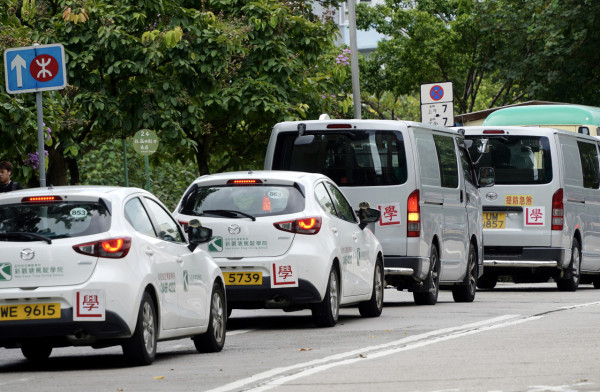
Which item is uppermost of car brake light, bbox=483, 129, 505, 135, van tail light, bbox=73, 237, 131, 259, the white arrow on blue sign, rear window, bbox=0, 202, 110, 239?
the white arrow on blue sign

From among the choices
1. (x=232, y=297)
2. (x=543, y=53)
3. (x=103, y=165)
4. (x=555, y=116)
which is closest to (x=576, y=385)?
(x=232, y=297)

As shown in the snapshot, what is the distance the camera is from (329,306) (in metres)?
15.1

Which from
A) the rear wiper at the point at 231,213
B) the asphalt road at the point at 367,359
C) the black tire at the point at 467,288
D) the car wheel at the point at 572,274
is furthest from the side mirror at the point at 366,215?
the car wheel at the point at 572,274

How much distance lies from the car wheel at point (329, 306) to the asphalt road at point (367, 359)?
0.14m

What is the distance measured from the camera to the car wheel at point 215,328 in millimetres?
12812

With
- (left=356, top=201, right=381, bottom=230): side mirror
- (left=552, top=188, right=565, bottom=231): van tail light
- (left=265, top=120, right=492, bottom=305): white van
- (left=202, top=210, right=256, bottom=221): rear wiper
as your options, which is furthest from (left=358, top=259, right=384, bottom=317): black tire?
(left=552, top=188, right=565, bottom=231): van tail light

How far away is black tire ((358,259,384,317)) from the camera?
16.9 metres

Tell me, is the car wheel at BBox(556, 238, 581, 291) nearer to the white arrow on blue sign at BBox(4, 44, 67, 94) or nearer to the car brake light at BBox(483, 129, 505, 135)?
the car brake light at BBox(483, 129, 505, 135)

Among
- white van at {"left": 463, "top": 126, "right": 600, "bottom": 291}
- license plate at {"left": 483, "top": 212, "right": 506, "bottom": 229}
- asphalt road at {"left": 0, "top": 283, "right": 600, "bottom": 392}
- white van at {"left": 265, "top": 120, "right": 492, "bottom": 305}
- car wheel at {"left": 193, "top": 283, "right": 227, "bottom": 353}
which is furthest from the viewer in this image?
license plate at {"left": 483, "top": 212, "right": 506, "bottom": 229}

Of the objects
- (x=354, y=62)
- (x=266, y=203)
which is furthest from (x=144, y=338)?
(x=354, y=62)

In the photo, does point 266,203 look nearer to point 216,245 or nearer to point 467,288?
point 216,245

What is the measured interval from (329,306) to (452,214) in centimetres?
527

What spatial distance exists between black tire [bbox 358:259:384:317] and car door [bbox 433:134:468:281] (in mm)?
2627

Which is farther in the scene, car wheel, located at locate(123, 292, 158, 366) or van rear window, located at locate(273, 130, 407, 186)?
van rear window, located at locate(273, 130, 407, 186)
